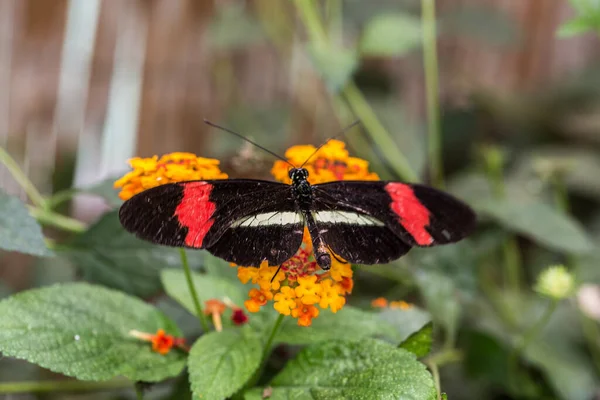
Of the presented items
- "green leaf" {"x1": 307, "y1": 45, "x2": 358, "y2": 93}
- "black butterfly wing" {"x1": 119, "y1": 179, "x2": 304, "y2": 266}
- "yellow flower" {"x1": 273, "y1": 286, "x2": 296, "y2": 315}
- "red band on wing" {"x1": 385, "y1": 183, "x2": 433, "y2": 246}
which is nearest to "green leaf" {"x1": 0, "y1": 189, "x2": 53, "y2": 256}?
"black butterfly wing" {"x1": 119, "y1": 179, "x2": 304, "y2": 266}

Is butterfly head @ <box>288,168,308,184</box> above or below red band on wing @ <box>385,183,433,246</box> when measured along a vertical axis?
above

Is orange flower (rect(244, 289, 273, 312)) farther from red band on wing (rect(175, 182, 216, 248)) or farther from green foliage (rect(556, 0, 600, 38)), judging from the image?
green foliage (rect(556, 0, 600, 38))

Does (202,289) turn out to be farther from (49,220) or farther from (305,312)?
(49,220)

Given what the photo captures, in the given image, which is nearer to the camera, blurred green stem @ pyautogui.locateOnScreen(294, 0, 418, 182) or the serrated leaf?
the serrated leaf

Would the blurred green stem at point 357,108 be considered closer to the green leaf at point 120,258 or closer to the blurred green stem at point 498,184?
the blurred green stem at point 498,184

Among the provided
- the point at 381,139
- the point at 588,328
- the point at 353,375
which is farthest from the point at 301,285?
the point at 588,328

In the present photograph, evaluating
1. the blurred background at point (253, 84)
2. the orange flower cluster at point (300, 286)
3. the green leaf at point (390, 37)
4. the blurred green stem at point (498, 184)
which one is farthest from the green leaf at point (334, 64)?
the orange flower cluster at point (300, 286)

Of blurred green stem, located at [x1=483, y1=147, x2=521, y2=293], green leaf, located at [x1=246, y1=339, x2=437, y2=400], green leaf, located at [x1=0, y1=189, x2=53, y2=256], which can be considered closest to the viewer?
green leaf, located at [x1=246, y1=339, x2=437, y2=400]
